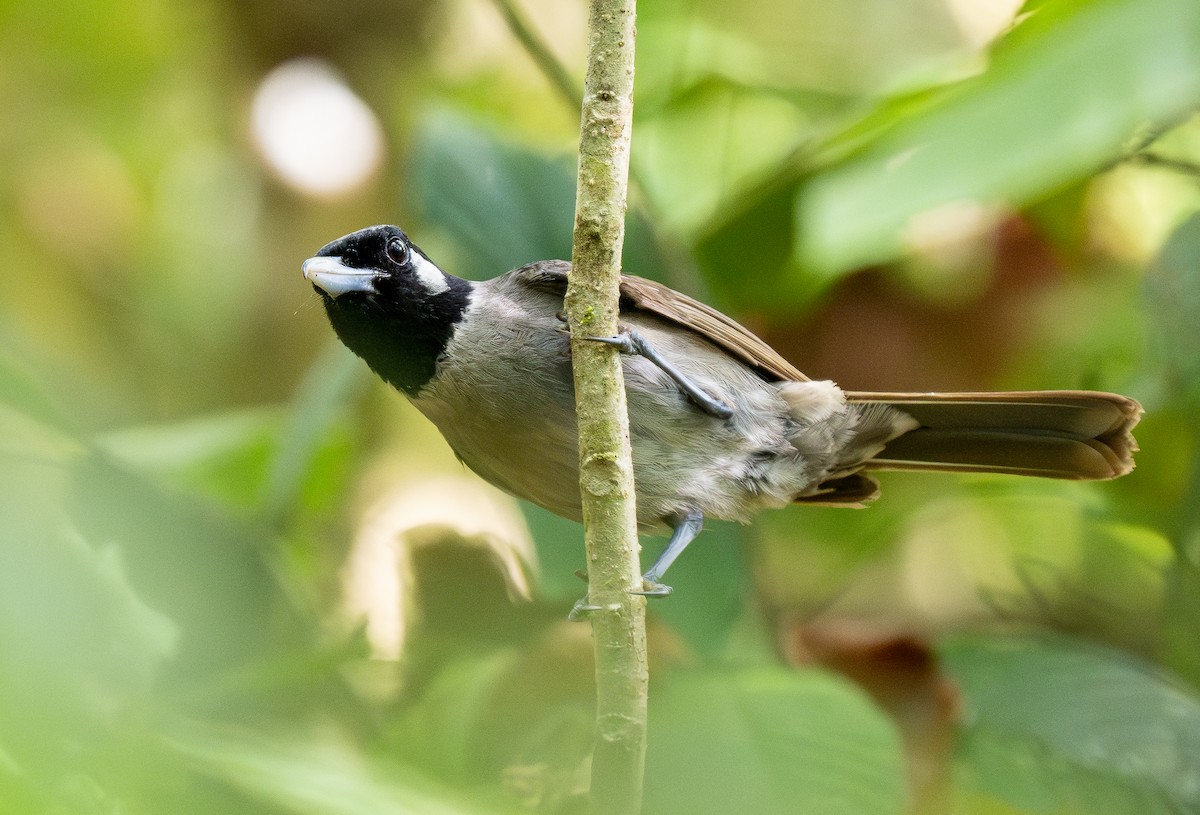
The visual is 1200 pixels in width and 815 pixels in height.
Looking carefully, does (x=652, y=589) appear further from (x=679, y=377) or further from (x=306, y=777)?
(x=306, y=777)

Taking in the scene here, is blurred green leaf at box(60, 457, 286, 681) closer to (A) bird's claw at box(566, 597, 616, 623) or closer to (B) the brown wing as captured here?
(A) bird's claw at box(566, 597, 616, 623)

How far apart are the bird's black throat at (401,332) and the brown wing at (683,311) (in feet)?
0.77

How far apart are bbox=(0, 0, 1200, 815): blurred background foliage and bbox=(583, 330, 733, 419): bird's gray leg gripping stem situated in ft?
2.02

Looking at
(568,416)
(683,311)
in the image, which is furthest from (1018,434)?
(568,416)

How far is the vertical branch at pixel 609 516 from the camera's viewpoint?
197 cm

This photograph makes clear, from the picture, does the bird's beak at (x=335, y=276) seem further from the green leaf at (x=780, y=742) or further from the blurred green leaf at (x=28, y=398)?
the green leaf at (x=780, y=742)

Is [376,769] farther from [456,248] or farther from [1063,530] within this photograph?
[1063,530]

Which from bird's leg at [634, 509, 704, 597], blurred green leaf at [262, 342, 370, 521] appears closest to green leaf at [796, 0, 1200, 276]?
bird's leg at [634, 509, 704, 597]

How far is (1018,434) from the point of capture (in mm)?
2832

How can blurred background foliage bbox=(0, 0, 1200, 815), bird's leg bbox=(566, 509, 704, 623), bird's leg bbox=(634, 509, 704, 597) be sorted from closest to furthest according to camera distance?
1. bird's leg bbox=(566, 509, 704, 623)
2. bird's leg bbox=(634, 509, 704, 597)
3. blurred background foliage bbox=(0, 0, 1200, 815)

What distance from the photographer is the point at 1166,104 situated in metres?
2.73

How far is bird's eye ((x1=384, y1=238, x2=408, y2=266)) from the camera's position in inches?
100

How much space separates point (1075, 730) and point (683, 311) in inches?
69.0

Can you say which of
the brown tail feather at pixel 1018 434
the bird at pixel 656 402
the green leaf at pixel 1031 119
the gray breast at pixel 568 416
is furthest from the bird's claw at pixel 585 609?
the green leaf at pixel 1031 119
